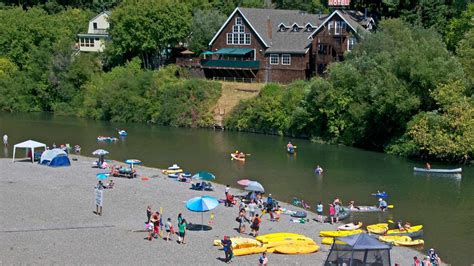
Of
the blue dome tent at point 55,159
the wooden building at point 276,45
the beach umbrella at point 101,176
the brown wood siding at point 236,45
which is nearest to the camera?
the beach umbrella at point 101,176

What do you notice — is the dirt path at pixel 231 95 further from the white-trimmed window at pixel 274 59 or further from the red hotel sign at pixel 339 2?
the red hotel sign at pixel 339 2

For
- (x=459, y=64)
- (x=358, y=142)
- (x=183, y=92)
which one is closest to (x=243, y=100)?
(x=183, y=92)

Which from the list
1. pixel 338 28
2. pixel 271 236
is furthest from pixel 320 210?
pixel 338 28

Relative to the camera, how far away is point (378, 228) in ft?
148

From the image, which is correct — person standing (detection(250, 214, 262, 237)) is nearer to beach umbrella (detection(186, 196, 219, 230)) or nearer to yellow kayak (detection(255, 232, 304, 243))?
yellow kayak (detection(255, 232, 304, 243))

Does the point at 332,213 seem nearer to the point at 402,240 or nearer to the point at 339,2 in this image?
the point at 402,240

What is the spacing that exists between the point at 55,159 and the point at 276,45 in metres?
47.7

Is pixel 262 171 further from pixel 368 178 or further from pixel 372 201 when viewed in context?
pixel 372 201

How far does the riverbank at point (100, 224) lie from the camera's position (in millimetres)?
37219

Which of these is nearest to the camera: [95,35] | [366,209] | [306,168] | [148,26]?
[366,209]

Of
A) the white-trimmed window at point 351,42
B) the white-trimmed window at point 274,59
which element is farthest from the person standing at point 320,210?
the white-trimmed window at point 274,59

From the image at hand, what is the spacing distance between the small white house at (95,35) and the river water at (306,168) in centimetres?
2899

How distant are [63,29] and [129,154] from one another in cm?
5524

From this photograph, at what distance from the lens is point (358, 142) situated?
77562mm
